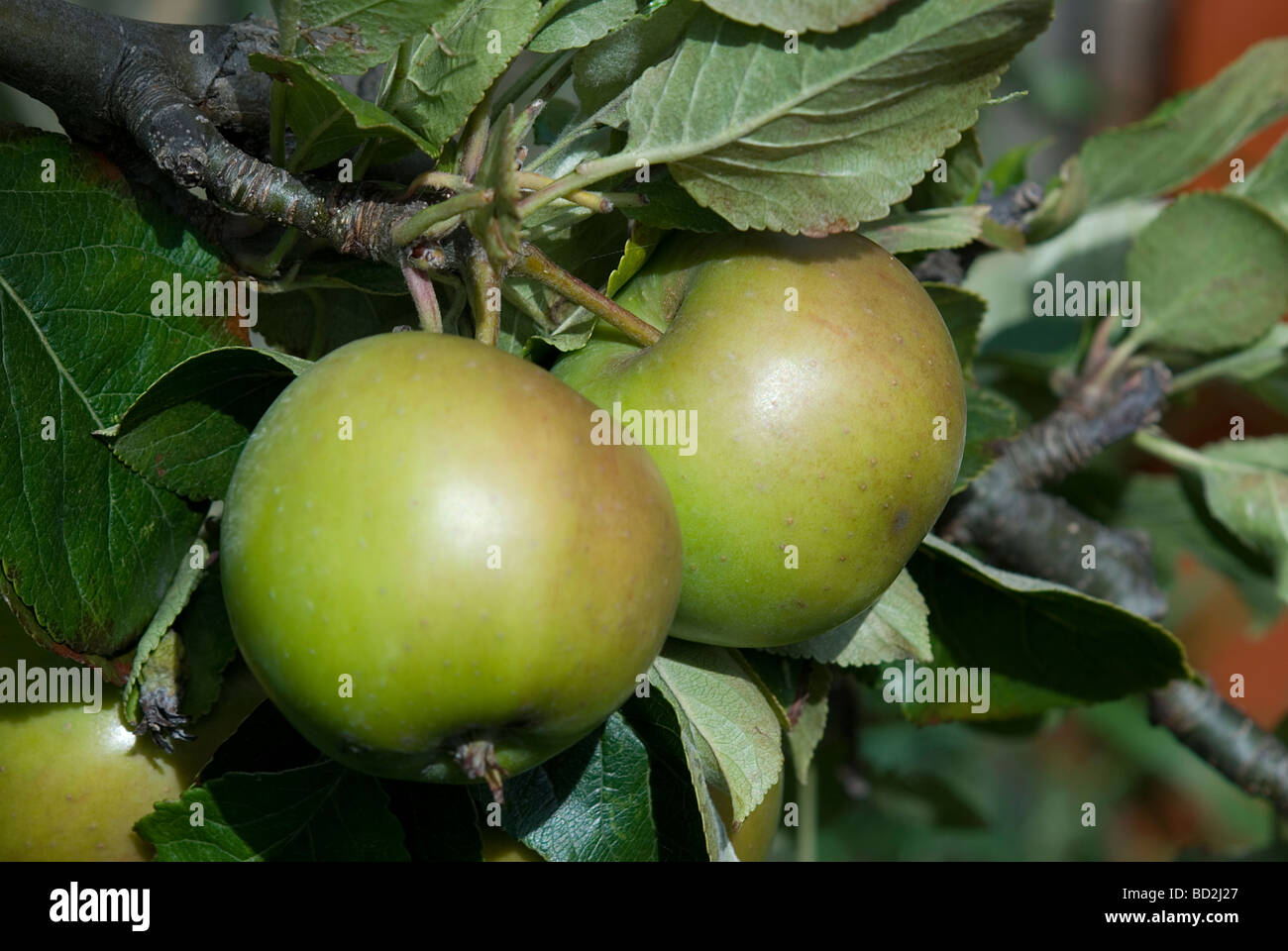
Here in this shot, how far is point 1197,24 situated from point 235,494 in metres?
2.85

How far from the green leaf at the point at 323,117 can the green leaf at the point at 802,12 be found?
0.16 m

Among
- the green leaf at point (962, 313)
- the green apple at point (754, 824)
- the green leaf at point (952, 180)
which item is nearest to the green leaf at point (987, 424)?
the green leaf at point (962, 313)

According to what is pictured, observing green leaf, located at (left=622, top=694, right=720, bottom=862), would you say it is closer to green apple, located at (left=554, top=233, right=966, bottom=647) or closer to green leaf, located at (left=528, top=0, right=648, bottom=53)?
green apple, located at (left=554, top=233, right=966, bottom=647)

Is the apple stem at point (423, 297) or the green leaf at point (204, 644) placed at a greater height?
the apple stem at point (423, 297)

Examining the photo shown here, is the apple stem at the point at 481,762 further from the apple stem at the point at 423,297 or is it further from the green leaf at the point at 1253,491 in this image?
the green leaf at the point at 1253,491

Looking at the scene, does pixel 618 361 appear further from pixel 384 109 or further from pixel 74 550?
pixel 74 550

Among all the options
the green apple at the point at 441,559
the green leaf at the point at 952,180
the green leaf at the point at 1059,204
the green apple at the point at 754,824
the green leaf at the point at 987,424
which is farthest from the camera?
the green leaf at the point at 1059,204

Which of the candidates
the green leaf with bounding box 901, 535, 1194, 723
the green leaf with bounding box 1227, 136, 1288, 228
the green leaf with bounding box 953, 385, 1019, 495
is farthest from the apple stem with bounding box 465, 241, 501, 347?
the green leaf with bounding box 1227, 136, 1288, 228

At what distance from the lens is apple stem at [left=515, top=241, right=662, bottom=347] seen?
57 cm

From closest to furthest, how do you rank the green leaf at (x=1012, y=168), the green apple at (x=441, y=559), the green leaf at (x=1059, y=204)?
the green apple at (x=441, y=559)
the green leaf at (x=1059, y=204)
the green leaf at (x=1012, y=168)

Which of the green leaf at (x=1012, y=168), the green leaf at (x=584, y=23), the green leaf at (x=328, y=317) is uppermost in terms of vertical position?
the green leaf at (x=1012, y=168)

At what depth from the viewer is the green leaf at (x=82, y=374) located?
614 mm

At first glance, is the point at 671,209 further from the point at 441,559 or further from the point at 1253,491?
the point at 1253,491
